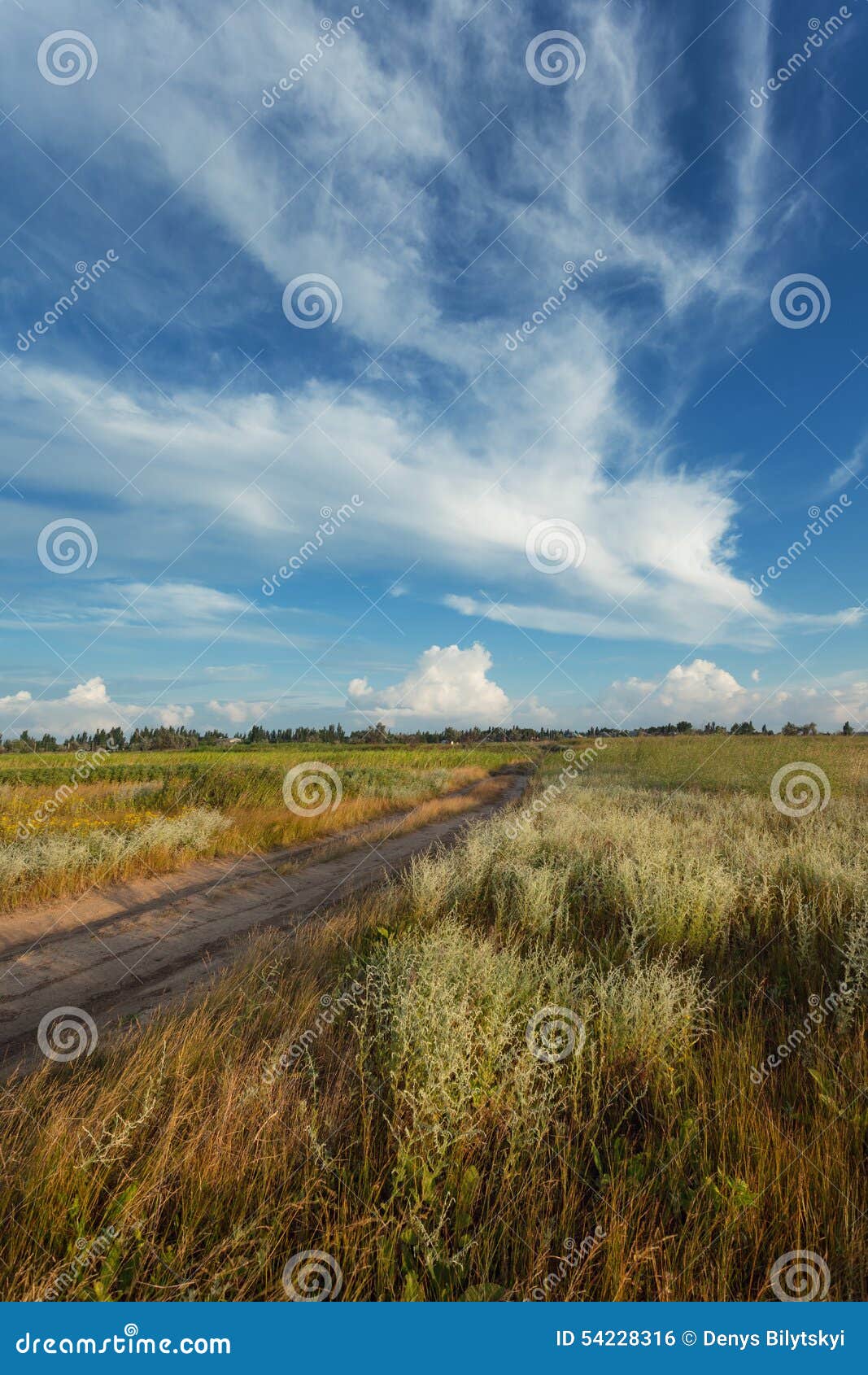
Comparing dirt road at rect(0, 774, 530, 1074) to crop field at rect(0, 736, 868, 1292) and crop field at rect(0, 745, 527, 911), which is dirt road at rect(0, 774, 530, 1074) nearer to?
crop field at rect(0, 745, 527, 911)

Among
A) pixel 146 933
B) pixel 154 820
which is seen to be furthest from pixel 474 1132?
pixel 154 820

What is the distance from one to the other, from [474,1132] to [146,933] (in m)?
6.17

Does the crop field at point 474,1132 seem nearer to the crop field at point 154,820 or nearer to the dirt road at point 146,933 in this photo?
the dirt road at point 146,933

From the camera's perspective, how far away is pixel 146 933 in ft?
25.0

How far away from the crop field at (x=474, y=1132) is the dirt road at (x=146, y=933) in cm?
103

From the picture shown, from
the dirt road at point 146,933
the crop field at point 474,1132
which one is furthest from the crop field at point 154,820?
the crop field at point 474,1132

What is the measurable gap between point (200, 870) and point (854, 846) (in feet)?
35.6

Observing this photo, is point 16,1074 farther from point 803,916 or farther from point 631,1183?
point 803,916

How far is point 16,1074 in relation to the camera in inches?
163

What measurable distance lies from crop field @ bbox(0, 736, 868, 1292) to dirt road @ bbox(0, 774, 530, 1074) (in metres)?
1.03

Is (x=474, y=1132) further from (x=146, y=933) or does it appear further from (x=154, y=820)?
(x=154, y=820)

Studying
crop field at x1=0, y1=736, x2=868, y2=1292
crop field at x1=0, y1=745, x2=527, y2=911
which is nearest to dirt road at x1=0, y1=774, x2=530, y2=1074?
crop field at x1=0, y1=745, x2=527, y2=911

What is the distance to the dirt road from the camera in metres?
5.55

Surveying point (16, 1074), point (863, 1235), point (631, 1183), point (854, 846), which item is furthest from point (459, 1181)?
point (854, 846)
